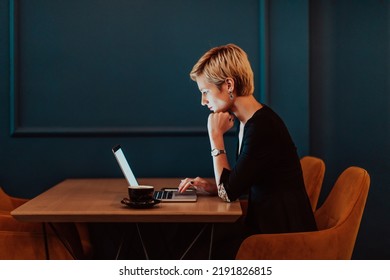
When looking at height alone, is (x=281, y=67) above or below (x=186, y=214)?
above

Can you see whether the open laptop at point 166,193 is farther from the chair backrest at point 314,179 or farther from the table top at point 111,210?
the chair backrest at point 314,179

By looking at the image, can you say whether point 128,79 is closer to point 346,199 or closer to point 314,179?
point 314,179

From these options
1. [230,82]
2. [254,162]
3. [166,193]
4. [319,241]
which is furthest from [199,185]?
[319,241]

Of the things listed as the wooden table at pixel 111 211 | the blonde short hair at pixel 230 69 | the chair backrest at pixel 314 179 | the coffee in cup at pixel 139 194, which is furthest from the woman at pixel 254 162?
the chair backrest at pixel 314 179

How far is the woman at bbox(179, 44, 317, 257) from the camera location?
207 cm

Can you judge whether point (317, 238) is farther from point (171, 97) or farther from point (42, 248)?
point (171, 97)

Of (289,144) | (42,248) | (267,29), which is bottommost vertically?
(42,248)

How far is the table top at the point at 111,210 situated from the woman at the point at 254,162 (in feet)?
0.39

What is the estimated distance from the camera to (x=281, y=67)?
3.10 m

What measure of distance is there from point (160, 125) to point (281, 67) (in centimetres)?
78

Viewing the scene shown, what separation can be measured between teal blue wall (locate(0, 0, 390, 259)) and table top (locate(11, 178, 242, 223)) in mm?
794

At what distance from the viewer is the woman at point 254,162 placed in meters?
2.07

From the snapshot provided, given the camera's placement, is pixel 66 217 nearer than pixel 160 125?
Yes
